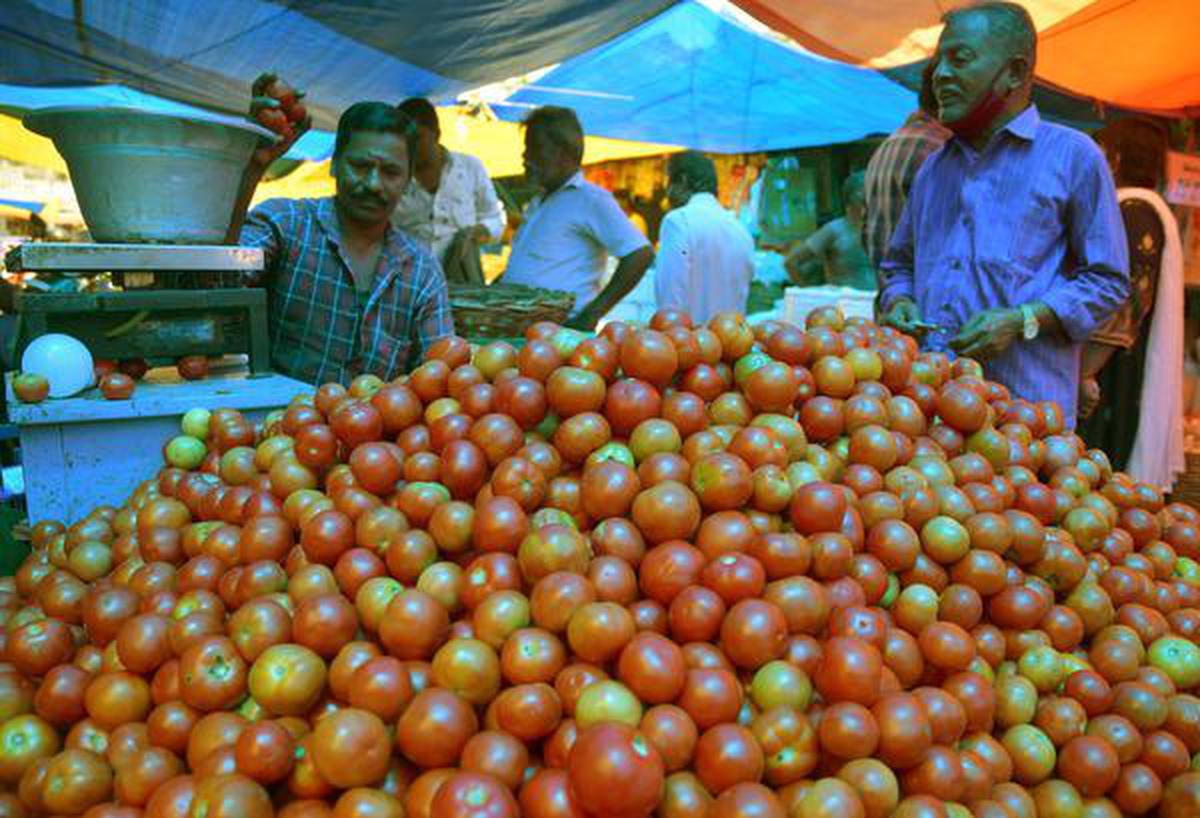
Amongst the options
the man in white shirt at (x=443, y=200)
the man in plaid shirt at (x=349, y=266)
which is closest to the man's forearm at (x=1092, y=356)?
the man in plaid shirt at (x=349, y=266)

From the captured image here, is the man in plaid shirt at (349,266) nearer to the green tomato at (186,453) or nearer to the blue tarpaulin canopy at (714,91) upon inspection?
the green tomato at (186,453)

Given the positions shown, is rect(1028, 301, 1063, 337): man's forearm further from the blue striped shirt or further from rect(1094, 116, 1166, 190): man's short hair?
rect(1094, 116, 1166, 190): man's short hair

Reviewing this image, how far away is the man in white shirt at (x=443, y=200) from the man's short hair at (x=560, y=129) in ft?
2.21

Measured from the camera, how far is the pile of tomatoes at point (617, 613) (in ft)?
3.80

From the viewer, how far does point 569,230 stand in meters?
5.16

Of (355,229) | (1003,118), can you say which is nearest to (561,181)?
(355,229)

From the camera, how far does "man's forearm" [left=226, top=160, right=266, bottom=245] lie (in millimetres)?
2734

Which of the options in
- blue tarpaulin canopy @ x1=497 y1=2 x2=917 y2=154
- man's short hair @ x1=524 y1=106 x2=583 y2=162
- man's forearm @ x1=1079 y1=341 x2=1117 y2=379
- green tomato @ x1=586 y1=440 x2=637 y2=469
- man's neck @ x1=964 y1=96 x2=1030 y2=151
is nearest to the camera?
green tomato @ x1=586 y1=440 x2=637 y2=469

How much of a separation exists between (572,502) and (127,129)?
173 centimetres

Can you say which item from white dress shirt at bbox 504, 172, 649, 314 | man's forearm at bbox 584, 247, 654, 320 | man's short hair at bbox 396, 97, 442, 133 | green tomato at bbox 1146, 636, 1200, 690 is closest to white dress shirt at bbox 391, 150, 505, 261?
man's short hair at bbox 396, 97, 442, 133

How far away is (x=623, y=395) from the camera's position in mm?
1665

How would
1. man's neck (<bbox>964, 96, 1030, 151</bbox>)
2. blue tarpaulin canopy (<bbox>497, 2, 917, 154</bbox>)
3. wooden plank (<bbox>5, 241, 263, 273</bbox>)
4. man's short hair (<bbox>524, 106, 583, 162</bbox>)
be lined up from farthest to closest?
blue tarpaulin canopy (<bbox>497, 2, 917, 154</bbox>), man's short hair (<bbox>524, 106, 583, 162</bbox>), man's neck (<bbox>964, 96, 1030, 151</bbox>), wooden plank (<bbox>5, 241, 263, 273</bbox>)

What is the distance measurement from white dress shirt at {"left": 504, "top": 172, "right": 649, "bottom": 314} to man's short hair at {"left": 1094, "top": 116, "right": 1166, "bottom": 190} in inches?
144

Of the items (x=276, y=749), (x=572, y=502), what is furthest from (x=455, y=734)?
(x=572, y=502)
